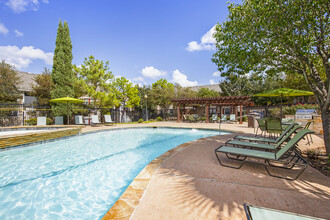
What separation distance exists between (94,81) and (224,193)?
18484 millimetres

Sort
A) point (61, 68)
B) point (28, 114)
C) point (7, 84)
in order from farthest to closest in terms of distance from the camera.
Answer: point (7, 84) < point (28, 114) < point (61, 68)

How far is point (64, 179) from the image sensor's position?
3996 mm

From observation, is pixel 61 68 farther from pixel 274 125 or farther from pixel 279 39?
pixel 274 125

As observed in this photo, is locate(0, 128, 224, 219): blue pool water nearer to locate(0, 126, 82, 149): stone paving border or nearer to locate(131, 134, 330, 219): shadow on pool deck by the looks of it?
locate(0, 126, 82, 149): stone paving border

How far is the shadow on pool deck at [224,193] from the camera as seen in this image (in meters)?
1.87

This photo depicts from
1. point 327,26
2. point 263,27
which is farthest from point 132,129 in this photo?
point 327,26

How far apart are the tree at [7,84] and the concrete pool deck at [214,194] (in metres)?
20.1

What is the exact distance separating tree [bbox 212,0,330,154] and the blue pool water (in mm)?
4914

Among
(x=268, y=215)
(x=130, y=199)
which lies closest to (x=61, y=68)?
(x=130, y=199)

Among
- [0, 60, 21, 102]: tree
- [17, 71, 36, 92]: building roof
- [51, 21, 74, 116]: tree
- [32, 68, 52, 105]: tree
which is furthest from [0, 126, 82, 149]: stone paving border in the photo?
[17, 71, 36, 92]: building roof

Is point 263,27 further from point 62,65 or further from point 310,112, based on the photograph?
point 62,65

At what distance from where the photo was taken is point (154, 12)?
13.0 m

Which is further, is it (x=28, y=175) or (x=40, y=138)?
(x=40, y=138)

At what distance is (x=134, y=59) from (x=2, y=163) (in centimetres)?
1725
